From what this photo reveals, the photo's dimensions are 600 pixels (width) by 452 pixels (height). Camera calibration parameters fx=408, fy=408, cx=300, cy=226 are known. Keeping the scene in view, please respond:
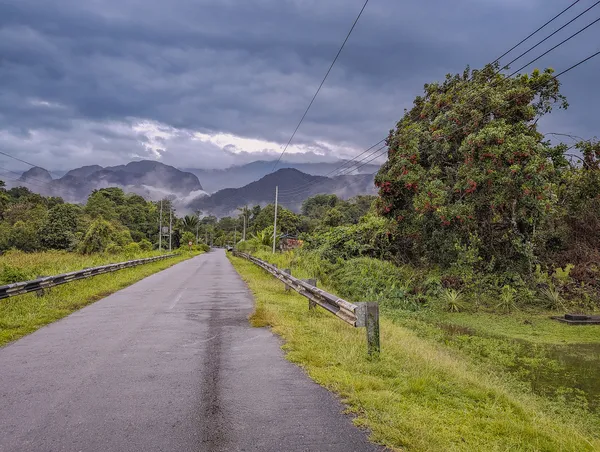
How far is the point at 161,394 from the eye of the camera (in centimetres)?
481

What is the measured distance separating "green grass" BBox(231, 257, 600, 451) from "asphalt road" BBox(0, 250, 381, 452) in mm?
324

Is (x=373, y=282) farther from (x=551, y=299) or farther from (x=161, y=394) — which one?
(x=161, y=394)

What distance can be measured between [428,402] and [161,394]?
10.2 ft

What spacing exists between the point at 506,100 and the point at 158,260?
3127 centimetres

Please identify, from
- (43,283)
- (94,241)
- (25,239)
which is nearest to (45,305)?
(43,283)

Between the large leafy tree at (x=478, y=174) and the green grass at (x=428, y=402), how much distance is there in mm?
9202

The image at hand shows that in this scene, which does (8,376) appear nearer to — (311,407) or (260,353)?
(260,353)

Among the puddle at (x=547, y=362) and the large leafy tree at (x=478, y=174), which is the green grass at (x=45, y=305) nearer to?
the puddle at (x=547, y=362)

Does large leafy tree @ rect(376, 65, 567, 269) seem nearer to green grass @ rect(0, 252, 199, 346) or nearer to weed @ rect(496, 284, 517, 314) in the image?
weed @ rect(496, 284, 517, 314)

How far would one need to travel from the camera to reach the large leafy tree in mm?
15164

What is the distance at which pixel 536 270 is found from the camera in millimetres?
17516

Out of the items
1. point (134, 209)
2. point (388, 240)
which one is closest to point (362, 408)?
point (388, 240)

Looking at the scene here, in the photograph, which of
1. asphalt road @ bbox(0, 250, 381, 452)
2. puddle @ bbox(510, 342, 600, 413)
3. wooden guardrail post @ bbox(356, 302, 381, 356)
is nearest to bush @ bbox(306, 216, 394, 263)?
puddle @ bbox(510, 342, 600, 413)

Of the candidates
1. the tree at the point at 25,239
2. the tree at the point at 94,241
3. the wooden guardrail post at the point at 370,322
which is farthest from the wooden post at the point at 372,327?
the tree at the point at 25,239
